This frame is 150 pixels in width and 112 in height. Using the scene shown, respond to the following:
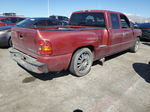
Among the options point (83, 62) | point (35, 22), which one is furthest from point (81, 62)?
point (35, 22)

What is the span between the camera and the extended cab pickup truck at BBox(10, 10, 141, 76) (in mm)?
2795

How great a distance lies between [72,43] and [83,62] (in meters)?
0.89

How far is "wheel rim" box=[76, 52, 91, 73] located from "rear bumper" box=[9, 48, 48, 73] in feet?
3.54

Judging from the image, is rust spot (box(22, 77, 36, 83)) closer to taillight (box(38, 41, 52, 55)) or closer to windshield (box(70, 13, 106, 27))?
taillight (box(38, 41, 52, 55))

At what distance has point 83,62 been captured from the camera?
3.80 m

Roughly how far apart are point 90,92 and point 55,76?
1172 millimetres

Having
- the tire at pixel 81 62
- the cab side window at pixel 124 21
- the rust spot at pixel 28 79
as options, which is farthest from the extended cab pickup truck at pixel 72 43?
the rust spot at pixel 28 79

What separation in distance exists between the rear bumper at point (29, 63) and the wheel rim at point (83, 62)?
1079 mm

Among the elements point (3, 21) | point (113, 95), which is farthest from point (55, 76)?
point (3, 21)

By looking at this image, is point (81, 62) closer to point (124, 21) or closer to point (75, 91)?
point (75, 91)

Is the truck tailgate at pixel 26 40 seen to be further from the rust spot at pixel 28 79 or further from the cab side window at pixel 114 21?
the cab side window at pixel 114 21

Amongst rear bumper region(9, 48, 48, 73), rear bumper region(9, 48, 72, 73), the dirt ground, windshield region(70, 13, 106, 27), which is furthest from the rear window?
rear bumper region(9, 48, 72, 73)

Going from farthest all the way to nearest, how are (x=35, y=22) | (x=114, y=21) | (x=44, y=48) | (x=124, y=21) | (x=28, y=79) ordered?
(x=35, y=22) → (x=124, y=21) → (x=114, y=21) → (x=28, y=79) → (x=44, y=48)

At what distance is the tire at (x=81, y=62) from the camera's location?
3.45 metres
